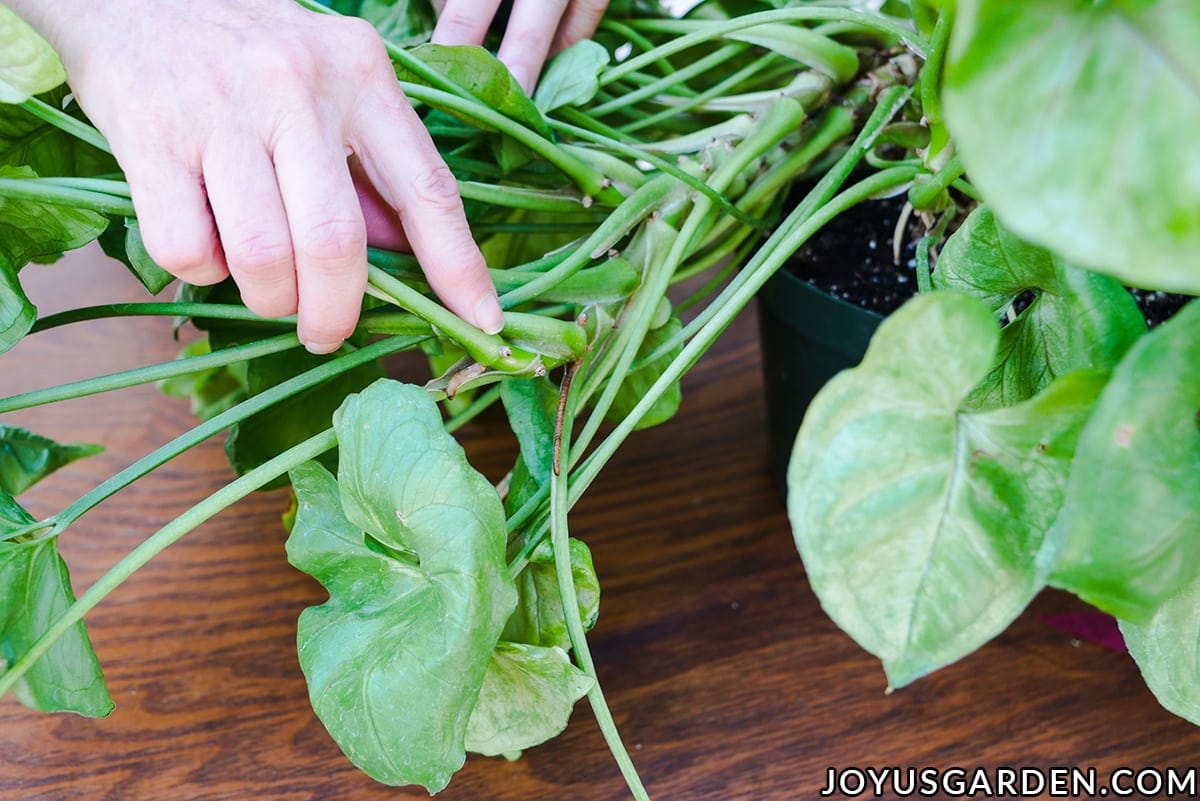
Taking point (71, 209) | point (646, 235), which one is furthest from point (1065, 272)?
point (71, 209)

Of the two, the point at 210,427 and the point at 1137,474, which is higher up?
the point at 1137,474

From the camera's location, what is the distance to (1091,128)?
0.19m

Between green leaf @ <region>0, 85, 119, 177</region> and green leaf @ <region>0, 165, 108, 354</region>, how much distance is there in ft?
0.08

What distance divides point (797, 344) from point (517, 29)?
0.18m

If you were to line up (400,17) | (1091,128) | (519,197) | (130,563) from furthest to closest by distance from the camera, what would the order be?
(400,17)
(519,197)
(130,563)
(1091,128)

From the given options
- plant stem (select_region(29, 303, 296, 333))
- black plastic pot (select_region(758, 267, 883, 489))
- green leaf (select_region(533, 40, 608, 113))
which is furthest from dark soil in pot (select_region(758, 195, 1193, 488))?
plant stem (select_region(29, 303, 296, 333))

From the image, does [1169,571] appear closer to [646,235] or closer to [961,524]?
[961,524]

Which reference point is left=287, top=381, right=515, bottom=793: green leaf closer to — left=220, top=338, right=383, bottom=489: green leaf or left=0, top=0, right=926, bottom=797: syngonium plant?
left=0, top=0, right=926, bottom=797: syngonium plant

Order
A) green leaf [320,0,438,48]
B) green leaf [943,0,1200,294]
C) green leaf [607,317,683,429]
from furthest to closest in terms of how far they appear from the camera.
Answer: green leaf [320,0,438,48] → green leaf [607,317,683,429] → green leaf [943,0,1200,294]

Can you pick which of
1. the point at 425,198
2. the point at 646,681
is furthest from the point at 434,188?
the point at 646,681

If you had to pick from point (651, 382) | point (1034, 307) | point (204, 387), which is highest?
point (1034, 307)

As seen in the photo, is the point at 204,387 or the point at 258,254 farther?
the point at 204,387

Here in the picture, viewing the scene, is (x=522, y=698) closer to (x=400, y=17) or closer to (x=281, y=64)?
(x=281, y=64)

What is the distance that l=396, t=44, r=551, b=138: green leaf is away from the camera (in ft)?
1.22
